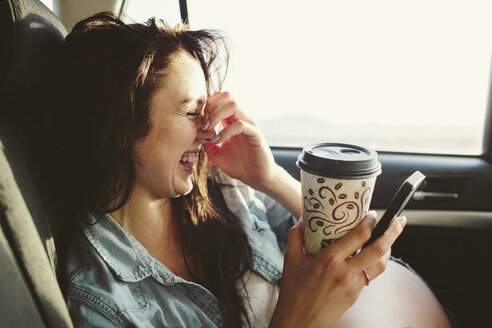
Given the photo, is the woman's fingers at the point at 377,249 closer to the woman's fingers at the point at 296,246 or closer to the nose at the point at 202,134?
the woman's fingers at the point at 296,246

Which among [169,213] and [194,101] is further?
[169,213]

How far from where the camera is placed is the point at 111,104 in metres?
1.10

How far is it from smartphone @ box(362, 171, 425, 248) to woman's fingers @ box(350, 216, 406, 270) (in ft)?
0.06

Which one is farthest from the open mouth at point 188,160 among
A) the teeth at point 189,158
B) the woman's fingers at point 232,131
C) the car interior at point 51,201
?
the car interior at point 51,201

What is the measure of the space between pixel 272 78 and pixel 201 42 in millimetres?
786

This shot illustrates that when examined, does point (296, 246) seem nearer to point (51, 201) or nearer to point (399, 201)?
point (399, 201)

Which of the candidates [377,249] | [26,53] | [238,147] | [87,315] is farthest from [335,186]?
[26,53]

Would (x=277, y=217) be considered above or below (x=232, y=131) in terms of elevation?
below

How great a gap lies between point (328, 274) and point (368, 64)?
136cm

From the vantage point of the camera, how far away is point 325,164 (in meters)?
0.89

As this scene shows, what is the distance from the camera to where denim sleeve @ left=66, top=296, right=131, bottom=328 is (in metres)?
0.98

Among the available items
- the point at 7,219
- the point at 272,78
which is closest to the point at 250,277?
the point at 7,219

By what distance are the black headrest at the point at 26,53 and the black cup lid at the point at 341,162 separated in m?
0.71

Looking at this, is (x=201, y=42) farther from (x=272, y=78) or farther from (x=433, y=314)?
(x=433, y=314)
